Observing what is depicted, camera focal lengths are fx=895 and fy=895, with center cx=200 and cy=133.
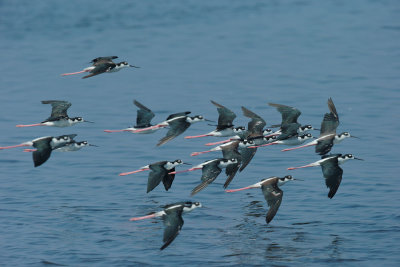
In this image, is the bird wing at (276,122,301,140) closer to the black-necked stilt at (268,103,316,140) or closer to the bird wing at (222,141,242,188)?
the black-necked stilt at (268,103,316,140)

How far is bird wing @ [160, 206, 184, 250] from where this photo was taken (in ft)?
68.2

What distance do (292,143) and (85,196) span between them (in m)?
6.57

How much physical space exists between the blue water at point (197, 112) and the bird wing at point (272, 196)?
1.07m

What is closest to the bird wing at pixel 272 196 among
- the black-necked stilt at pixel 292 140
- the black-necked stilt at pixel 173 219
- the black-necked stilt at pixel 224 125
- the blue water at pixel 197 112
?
the blue water at pixel 197 112

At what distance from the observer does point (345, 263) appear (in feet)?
71.2

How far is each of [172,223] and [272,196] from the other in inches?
120

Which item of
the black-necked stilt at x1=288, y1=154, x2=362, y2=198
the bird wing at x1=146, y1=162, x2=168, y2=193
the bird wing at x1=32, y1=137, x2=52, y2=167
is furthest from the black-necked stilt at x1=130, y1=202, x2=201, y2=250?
the black-necked stilt at x1=288, y1=154, x2=362, y2=198

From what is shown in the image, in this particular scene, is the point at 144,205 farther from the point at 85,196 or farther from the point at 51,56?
the point at 51,56

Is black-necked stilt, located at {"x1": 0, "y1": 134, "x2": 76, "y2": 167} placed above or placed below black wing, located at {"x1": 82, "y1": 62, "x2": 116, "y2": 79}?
below

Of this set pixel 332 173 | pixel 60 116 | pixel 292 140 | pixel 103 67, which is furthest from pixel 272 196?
pixel 60 116

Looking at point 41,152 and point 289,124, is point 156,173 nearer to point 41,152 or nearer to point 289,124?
point 41,152

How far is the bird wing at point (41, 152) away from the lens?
2241 cm

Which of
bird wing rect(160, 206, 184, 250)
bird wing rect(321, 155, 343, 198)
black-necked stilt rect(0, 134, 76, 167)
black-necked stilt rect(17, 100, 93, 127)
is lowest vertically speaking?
bird wing rect(160, 206, 184, 250)

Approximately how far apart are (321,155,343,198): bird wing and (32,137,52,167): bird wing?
714 centimetres
